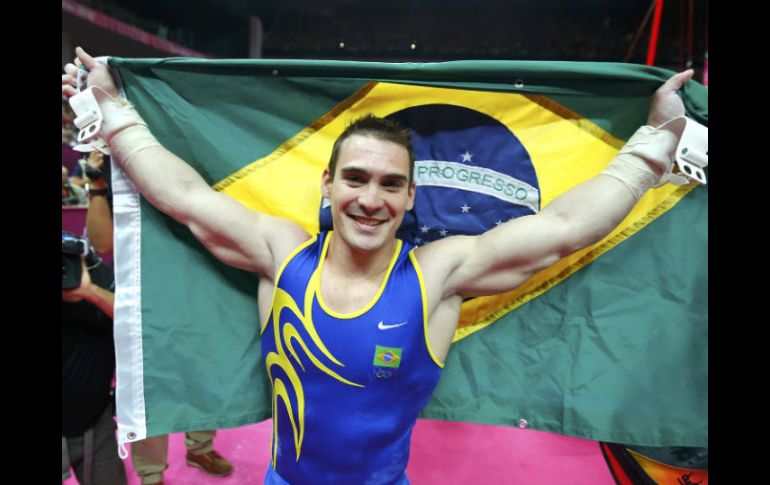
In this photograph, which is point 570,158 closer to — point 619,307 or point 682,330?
point 619,307

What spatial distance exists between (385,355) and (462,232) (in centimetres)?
54

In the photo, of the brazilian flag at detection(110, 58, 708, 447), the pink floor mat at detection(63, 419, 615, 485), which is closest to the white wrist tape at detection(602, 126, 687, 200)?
the brazilian flag at detection(110, 58, 708, 447)

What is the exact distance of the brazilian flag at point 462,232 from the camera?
168 centimetres

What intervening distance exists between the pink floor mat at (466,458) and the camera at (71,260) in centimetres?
141

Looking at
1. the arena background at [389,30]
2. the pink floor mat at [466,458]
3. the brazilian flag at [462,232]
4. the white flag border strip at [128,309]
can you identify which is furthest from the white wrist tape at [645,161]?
the arena background at [389,30]

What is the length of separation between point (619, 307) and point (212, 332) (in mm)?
1407

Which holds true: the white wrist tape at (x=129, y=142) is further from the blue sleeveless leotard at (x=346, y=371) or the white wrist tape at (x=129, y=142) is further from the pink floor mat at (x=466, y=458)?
the pink floor mat at (x=466, y=458)

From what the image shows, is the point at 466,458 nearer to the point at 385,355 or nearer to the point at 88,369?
the point at 385,355

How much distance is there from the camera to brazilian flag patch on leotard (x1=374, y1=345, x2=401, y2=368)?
4.91 feet

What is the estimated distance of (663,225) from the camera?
1.70 metres

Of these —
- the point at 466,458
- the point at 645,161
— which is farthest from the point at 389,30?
the point at 645,161

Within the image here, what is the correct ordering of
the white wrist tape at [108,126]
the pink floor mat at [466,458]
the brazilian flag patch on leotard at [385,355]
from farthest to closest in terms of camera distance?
the pink floor mat at [466,458] → the white wrist tape at [108,126] → the brazilian flag patch on leotard at [385,355]

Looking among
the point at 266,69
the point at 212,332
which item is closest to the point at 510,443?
the point at 212,332

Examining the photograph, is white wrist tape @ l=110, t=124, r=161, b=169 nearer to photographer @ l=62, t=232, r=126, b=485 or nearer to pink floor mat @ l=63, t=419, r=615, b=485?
photographer @ l=62, t=232, r=126, b=485
